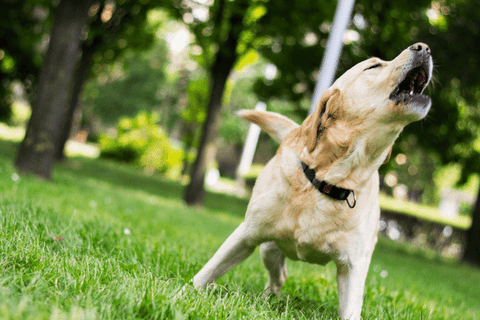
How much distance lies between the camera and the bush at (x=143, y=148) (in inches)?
903

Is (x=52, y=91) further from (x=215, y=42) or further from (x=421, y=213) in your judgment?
(x=421, y=213)

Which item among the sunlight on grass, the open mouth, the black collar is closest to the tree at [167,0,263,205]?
the black collar

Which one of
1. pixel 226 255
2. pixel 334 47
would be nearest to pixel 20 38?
pixel 334 47

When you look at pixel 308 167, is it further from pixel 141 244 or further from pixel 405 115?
pixel 141 244

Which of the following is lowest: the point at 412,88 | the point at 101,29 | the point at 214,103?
the point at 412,88

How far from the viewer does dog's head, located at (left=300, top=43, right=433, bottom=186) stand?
201 centimetres

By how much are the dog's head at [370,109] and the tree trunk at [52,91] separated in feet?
20.1

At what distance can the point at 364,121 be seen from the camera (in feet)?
6.87

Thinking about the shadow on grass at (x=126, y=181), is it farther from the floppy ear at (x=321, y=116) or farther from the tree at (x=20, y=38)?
the floppy ear at (x=321, y=116)

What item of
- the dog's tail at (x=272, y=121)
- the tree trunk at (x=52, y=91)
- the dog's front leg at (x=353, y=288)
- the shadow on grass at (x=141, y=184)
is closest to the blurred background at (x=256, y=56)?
the tree trunk at (x=52, y=91)

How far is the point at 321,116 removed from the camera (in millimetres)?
2232

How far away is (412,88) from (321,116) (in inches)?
18.7

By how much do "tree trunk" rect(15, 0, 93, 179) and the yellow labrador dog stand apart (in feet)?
19.3

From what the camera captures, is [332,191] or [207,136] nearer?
[332,191]
